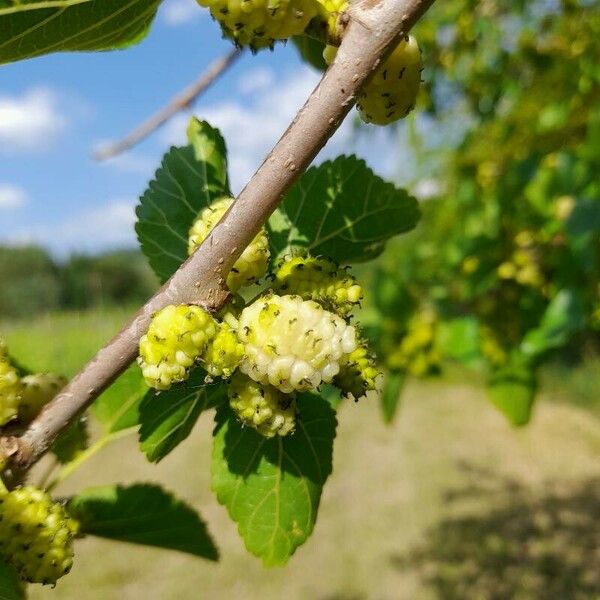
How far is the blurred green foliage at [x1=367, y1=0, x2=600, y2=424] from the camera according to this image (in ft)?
4.92

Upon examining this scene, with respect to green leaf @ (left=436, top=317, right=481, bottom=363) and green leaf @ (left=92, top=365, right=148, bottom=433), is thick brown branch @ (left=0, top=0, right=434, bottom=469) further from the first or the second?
green leaf @ (left=436, top=317, right=481, bottom=363)

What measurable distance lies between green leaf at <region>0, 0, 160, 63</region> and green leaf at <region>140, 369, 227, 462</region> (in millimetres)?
233

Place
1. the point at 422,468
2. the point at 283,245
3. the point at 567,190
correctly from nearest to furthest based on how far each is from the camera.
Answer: the point at 283,245 → the point at 567,190 → the point at 422,468

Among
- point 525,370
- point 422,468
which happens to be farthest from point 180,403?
point 422,468

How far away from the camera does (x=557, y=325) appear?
1.44 m

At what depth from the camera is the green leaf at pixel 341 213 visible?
24.0 inches

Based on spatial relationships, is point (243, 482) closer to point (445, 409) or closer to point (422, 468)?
point (422, 468)

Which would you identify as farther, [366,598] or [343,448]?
[343,448]

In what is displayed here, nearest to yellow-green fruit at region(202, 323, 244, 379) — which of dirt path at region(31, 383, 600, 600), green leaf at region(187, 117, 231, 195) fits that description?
green leaf at region(187, 117, 231, 195)

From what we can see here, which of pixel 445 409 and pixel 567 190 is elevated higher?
pixel 445 409

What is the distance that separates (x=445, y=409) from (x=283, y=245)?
6180 mm

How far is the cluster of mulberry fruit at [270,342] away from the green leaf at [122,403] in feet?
0.58

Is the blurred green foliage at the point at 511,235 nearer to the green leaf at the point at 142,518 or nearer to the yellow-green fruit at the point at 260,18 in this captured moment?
the green leaf at the point at 142,518

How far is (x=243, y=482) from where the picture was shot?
21.7 inches
